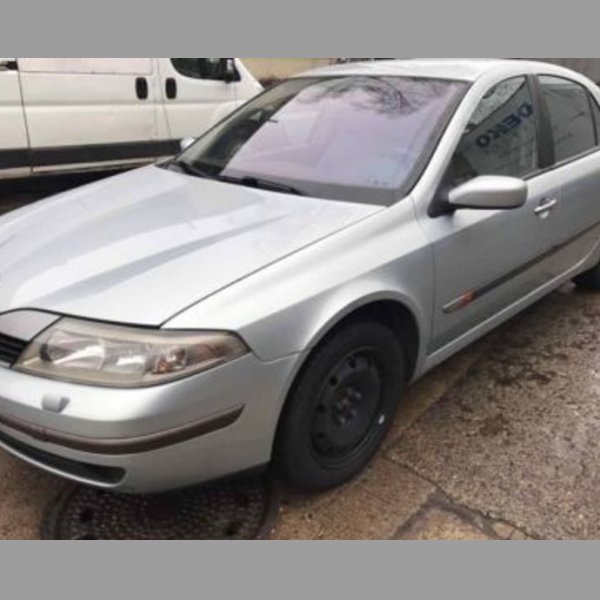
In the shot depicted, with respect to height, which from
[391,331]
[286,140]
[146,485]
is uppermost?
[286,140]

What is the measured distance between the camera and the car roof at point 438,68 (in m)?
3.21

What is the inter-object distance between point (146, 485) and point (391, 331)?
43.8 inches

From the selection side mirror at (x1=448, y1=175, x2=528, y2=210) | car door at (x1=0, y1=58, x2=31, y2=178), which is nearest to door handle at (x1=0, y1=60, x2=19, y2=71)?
car door at (x1=0, y1=58, x2=31, y2=178)

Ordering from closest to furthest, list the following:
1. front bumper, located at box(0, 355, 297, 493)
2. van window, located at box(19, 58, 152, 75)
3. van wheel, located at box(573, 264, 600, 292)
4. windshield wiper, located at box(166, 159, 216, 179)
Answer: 1. front bumper, located at box(0, 355, 297, 493)
2. windshield wiper, located at box(166, 159, 216, 179)
3. van wheel, located at box(573, 264, 600, 292)
4. van window, located at box(19, 58, 152, 75)

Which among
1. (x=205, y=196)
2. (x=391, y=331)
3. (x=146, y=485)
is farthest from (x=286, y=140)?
(x=146, y=485)

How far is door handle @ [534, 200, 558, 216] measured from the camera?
10.9 feet

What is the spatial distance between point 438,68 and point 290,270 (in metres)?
1.64

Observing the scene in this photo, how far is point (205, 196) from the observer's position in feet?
9.45

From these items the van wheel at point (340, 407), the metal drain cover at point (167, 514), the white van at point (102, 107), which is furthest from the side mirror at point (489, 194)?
the white van at point (102, 107)

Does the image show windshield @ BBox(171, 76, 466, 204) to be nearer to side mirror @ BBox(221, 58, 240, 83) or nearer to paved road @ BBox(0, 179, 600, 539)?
paved road @ BBox(0, 179, 600, 539)

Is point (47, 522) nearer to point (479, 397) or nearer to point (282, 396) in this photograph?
point (282, 396)

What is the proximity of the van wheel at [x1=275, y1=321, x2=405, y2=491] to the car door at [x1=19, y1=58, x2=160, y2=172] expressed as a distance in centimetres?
453

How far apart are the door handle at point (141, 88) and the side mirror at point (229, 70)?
96cm

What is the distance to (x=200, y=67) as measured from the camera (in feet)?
23.1
